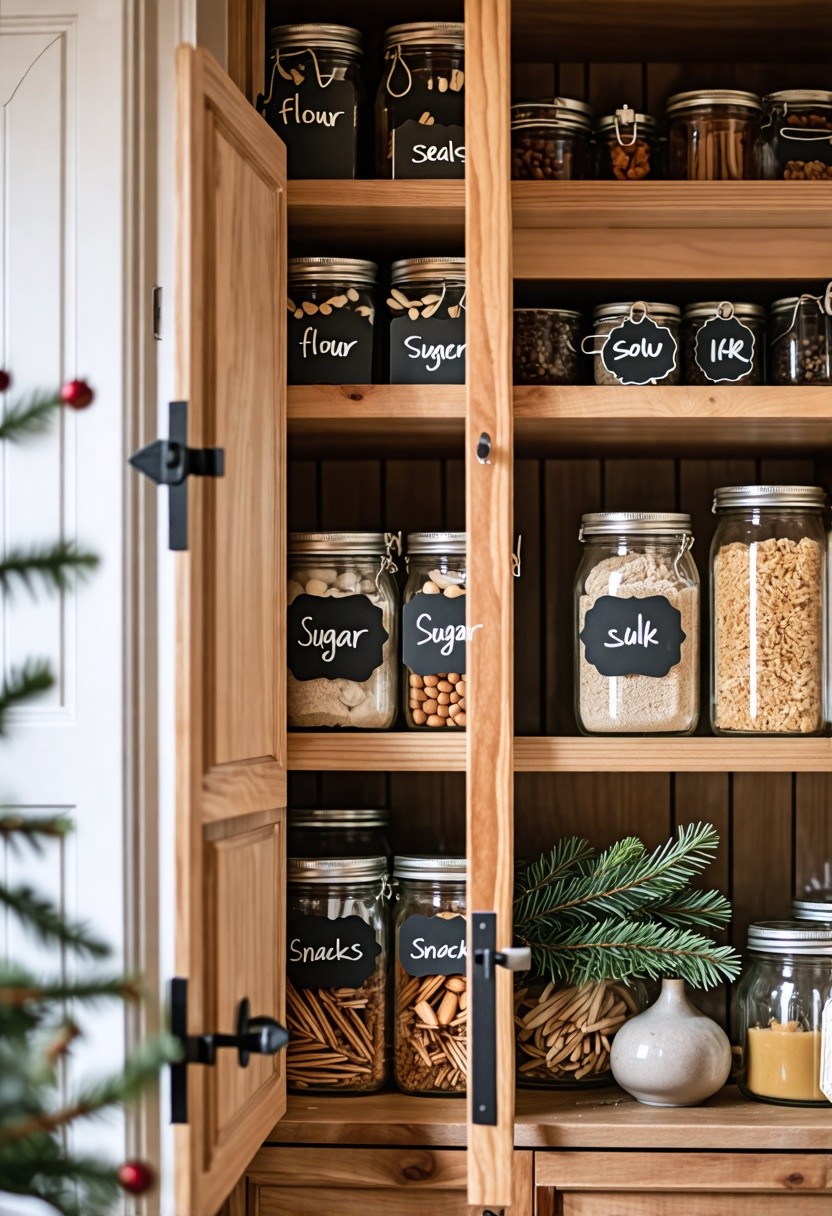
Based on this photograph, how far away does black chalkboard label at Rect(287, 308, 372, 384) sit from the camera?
1.57 meters

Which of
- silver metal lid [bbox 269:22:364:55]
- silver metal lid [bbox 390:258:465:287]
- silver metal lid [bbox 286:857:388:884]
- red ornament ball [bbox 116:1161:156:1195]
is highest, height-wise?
silver metal lid [bbox 269:22:364:55]

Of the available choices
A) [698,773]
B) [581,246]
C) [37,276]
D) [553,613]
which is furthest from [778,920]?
[37,276]

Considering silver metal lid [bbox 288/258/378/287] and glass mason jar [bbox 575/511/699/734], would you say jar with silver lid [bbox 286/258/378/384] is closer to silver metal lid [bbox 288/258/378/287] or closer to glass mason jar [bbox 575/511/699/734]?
silver metal lid [bbox 288/258/378/287]

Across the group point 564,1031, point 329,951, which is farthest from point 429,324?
point 564,1031

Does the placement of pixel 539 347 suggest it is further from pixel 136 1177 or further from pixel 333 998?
pixel 136 1177

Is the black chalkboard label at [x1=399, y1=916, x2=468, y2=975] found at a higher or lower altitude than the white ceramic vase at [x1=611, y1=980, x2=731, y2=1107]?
higher

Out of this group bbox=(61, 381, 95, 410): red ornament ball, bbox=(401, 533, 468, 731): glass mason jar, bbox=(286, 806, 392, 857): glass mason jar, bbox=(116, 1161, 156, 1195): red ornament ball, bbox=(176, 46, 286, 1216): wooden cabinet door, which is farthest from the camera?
bbox=(286, 806, 392, 857): glass mason jar

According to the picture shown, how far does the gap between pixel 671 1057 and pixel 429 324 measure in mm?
931

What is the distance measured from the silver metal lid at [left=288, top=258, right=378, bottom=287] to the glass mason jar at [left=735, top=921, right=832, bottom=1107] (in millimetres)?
968

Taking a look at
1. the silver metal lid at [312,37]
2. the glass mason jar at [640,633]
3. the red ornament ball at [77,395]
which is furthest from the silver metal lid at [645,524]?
the red ornament ball at [77,395]

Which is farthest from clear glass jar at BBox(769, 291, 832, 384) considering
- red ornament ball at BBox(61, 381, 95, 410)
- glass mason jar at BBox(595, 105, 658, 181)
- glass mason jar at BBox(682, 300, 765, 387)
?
red ornament ball at BBox(61, 381, 95, 410)

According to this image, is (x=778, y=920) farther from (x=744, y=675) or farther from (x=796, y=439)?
(x=796, y=439)

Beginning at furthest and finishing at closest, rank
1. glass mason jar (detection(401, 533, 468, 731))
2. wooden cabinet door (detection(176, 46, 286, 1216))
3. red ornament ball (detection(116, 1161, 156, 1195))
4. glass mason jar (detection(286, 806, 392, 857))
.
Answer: glass mason jar (detection(286, 806, 392, 857)) < glass mason jar (detection(401, 533, 468, 731)) < wooden cabinet door (detection(176, 46, 286, 1216)) < red ornament ball (detection(116, 1161, 156, 1195))

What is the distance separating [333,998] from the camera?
156 cm
